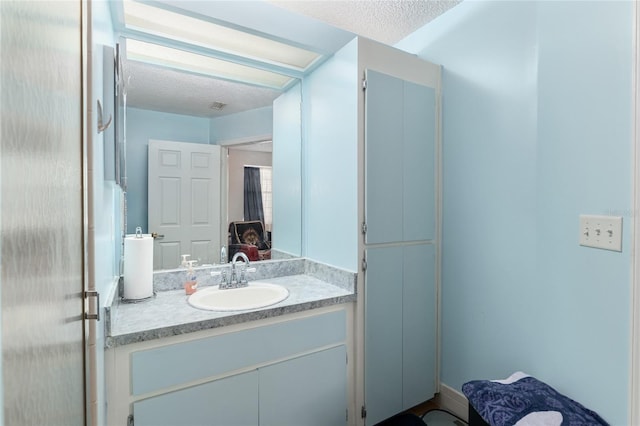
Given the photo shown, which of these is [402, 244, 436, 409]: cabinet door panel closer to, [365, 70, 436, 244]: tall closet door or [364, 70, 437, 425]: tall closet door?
[364, 70, 437, 425]: tall closet door

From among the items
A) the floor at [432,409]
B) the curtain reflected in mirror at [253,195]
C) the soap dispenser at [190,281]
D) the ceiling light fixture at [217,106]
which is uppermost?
the ceiling light fixture at [217,106]

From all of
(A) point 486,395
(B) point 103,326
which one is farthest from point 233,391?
(A) point 486,395

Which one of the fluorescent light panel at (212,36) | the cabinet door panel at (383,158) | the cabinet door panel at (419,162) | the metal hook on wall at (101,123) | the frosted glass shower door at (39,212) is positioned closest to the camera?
the frosted glass shower door at (39,212)

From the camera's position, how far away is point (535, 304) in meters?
1.55

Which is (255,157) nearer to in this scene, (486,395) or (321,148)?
(321,148)

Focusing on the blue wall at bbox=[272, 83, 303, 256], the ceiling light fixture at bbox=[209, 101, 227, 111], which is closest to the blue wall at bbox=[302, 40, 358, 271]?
the blue wall at bbox=[272, 83, 303, 256]

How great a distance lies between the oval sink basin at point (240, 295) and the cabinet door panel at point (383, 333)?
0.48 m

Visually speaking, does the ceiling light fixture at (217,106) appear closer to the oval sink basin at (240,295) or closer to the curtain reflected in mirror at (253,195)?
the curtain reflected in mirror at (253,195)

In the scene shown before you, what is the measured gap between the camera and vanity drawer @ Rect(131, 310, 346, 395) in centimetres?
120

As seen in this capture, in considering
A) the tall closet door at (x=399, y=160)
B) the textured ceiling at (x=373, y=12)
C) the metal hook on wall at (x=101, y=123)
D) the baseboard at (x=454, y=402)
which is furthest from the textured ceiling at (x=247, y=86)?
the baseboard at (x=454, y=402)

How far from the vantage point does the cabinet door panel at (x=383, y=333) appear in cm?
173

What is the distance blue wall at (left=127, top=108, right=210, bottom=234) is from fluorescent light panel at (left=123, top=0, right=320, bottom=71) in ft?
1.41

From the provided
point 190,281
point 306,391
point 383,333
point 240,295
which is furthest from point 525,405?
point 190,281

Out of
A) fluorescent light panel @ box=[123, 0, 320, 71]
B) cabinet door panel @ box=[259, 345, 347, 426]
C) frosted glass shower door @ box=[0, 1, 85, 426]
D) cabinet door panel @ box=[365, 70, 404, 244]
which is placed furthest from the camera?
cabinet door panel @ box=[365, 70, 404, 244]
